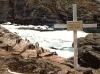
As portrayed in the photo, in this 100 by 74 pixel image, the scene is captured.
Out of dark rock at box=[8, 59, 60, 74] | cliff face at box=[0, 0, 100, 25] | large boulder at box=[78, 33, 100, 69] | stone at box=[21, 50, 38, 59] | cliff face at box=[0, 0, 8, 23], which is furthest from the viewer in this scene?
cliff face at box=[0, 0, 8, 23]

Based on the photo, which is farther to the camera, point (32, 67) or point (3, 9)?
point (3, 9)

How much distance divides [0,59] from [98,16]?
1121 inches

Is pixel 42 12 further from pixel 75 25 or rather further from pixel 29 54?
pixel 75 25

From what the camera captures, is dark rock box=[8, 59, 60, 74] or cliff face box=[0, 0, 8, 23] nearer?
dark rock box=[8, 59, 60, 74]

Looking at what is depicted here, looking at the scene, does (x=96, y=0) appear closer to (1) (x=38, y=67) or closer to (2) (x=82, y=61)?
(2) (x=82, y=61)

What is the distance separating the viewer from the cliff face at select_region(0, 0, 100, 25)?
109 ft

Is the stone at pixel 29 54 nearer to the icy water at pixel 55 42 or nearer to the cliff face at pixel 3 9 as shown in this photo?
the icy water at pixel 55 42

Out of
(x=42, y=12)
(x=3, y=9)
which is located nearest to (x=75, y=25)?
(x=42, y=12)

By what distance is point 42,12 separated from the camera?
36.6 meters

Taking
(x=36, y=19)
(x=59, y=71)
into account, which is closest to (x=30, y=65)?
(x=59, y=71)

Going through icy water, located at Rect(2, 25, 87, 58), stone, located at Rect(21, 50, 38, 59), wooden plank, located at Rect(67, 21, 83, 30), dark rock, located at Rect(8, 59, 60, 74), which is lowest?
icy water, located at Rect(2, 25, 87, 58)

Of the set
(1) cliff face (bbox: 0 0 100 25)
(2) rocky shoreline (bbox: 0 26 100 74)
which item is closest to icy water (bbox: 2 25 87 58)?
(2) rocky shoreline (bbox: 0 26 100 74)

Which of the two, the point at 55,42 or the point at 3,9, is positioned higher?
the point at 55,42

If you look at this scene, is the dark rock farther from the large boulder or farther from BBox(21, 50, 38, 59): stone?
the large boulder
